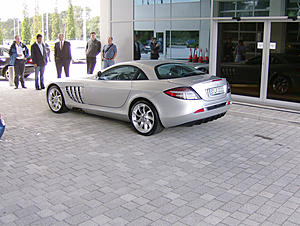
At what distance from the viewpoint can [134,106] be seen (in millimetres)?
7527

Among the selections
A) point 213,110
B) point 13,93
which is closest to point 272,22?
point 213,110

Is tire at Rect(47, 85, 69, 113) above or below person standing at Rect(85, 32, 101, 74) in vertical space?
below

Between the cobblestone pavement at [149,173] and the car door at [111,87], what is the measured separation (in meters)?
0.58

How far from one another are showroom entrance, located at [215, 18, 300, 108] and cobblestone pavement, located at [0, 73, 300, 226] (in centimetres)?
165

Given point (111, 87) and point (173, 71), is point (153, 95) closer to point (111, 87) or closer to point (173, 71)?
point (173, 71)

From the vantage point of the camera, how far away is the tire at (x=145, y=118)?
720cm

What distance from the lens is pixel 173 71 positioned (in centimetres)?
758

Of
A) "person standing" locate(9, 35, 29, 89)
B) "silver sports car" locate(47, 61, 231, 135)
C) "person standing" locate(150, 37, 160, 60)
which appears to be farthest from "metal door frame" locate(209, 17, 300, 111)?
"person standing" locate(9, 35, 29, 89)

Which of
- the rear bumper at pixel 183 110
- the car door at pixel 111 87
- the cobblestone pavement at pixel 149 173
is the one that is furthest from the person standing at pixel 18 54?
the rear bumper at pixel 183 110

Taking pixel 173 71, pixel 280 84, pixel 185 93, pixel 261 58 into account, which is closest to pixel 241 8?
pixel 261 58

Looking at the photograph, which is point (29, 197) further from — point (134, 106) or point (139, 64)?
point (139, 64)

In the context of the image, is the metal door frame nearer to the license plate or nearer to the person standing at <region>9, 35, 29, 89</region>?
the license plate

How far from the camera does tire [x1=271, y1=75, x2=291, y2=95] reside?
10211 millimetres

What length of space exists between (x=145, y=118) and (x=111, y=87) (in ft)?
3.72
